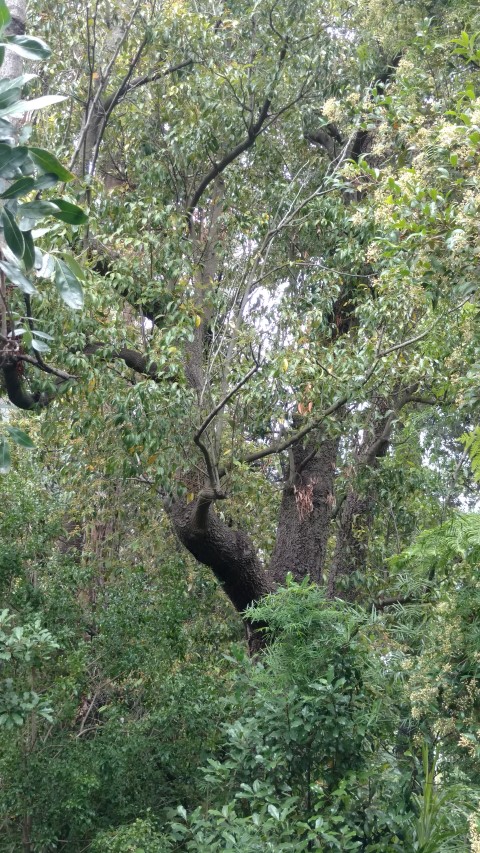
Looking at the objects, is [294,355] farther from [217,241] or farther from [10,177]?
[10,177]

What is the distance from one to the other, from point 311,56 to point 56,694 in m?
5.09

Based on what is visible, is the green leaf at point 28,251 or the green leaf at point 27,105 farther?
the green leaf at point 28,251

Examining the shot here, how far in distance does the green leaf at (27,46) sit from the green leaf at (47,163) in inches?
8.5

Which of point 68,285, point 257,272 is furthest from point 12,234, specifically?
point 257,272

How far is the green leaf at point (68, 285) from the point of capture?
217 centimetres

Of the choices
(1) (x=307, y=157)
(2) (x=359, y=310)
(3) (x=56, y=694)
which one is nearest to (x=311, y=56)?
(1) (x=307, y=157)

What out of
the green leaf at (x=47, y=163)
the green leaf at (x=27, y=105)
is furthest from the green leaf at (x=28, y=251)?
the green leaf at (x=27, y=105)

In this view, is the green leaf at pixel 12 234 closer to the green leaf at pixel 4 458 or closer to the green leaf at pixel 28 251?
the green leaf at pixel 28 251

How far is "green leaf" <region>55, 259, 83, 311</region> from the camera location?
2.17 meters

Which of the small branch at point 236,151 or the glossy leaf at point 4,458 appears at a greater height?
the small branch at point 236,151

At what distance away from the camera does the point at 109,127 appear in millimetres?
8031

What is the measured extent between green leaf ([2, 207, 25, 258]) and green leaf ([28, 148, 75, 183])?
0.13m

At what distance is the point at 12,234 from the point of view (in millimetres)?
2031

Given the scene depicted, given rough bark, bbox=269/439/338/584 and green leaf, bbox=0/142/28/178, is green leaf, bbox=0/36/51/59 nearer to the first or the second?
green leaf, bbox=0/142/28/178
